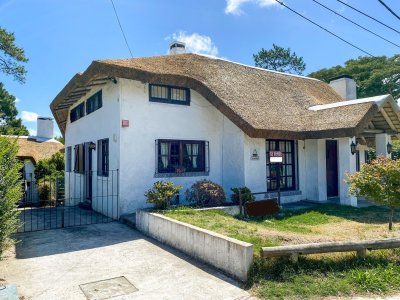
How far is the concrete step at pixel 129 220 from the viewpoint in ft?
29.6

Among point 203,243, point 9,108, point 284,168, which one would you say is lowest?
point 203,243

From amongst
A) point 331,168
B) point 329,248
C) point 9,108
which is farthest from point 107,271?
point 9,108

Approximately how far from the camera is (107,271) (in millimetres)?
5727

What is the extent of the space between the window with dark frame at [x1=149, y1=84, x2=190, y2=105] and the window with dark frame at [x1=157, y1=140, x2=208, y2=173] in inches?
56.2

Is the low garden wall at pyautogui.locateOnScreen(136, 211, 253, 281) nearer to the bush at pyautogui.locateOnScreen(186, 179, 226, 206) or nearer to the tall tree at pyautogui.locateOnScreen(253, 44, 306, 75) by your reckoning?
the bush at pyautogui.locateOnScreen(186, 179, 226, 206)

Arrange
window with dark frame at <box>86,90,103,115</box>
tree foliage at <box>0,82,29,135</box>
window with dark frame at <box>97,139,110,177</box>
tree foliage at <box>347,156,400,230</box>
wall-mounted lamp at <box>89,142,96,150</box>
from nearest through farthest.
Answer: tree foliage at <box>347,156,400,230</box> < window with dark frame at <box>97,139,110,177</box> < window with dark frame at <box>86,90,103,115</box> < wall-mounted lamp at <box>89,142,96,150</box> < tree foliage at <box>0,82,29,135</box>

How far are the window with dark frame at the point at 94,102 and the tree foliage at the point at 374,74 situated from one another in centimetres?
2509

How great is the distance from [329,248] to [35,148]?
21.0 meters

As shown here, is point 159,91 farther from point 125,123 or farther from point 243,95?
point 243,95

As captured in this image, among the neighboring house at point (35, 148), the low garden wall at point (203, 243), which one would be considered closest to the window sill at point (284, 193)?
the low garden wall at point (203, 243)

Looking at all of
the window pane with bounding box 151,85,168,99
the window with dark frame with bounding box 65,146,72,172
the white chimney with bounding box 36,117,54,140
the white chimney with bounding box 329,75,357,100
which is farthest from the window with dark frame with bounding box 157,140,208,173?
the white chimney with bounding box 36,117,54,140

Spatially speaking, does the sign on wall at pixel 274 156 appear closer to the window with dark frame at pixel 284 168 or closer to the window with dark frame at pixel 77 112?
the window with dark frame at pixel 284 168

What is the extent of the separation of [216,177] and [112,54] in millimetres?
5773

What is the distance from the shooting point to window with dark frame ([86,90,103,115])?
1188 cm
